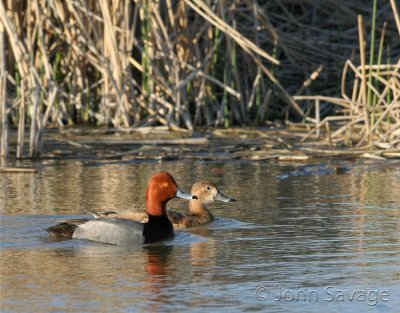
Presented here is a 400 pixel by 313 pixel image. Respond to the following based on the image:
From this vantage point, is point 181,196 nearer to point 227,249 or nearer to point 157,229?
point 157,229

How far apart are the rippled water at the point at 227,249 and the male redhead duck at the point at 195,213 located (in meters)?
0.14

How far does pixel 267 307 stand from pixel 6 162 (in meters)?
6.14

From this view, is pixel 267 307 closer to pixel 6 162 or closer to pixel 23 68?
pixel 6 162

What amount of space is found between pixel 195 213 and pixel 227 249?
151 cm

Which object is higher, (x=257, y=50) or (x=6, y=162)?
(x=257, y=50)

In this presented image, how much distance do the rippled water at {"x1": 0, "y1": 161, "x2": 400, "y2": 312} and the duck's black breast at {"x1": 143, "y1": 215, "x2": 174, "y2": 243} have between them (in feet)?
0.33

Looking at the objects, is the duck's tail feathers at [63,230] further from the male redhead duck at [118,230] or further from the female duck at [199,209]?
the female duck at [199,209]

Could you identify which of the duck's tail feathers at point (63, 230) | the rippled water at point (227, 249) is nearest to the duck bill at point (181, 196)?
the rippled water at point (227, 249)

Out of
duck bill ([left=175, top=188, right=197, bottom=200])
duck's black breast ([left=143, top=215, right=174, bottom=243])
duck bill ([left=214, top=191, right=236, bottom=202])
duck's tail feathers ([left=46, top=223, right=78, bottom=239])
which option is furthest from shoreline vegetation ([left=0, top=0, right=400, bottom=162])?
duck's tail feathers ([left=46, top=223, right=78, bottom=239])

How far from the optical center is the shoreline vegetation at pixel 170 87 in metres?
12.1

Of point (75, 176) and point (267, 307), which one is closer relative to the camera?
point (267, 307)

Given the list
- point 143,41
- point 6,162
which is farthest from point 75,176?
point 143,41

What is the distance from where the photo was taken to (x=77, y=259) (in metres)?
6.93

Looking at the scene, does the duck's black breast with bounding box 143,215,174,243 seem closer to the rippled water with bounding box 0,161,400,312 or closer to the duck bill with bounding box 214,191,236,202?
the rippled water with bounding box 0,161,400,312
